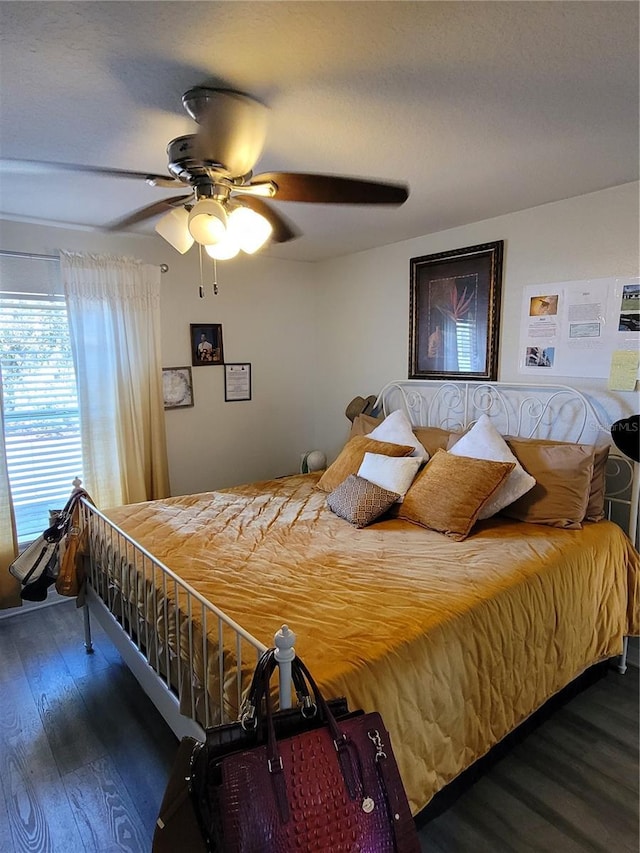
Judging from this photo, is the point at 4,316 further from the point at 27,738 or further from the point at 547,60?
the point at 547,60

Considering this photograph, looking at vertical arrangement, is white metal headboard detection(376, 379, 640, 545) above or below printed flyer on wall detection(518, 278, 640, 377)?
below

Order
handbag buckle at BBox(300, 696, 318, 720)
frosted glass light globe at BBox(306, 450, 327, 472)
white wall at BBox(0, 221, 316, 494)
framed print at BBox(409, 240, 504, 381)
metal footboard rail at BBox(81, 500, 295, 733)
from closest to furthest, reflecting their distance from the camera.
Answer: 1. handbag buckle at BBox(300, 696, 318, 720)
2. metal footboard rail at BBox(81, 500, 295, 733)
3. framed print at BBox(409, 240, 504, 381)
4. white wall at BBox(0, 221, 316, 494)
5. frosted glass light globe at BBox(306, 450, 327, 472)

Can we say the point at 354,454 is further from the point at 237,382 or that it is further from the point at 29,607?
the point at 29,607

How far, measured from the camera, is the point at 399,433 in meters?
3.15

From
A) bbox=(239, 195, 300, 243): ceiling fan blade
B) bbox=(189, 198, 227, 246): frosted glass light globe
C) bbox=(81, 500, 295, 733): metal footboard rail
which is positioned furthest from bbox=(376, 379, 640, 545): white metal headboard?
bbox=(81, 500, 295, 733): metal footboard rail

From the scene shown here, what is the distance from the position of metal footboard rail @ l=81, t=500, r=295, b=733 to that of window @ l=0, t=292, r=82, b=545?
3.43 feet

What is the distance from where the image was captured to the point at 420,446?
3.05 m

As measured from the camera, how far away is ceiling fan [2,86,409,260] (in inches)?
60.4

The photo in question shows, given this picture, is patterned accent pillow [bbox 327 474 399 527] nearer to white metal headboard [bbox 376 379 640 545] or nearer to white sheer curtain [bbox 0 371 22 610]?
white metal headboard [bbox 376 379 640 545]

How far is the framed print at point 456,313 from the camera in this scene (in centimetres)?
301

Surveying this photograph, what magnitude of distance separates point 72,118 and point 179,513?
188 centimetres

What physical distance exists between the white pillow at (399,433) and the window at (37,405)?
205cm

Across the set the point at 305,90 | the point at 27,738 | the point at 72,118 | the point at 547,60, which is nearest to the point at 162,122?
the point at 72,118

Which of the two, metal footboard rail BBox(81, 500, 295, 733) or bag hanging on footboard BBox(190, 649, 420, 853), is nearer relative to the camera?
bag hanging on footboard BBox(190, 649, 420, 853)
